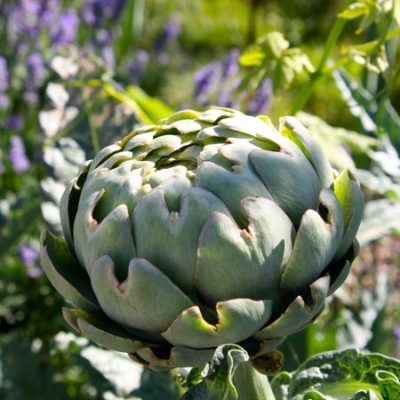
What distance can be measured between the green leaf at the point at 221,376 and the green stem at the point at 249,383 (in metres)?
0.04

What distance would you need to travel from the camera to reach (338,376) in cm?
78

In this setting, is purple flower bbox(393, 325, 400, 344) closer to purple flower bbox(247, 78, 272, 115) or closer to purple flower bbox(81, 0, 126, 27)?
purple flower bbox(247, 78, 272, 115)

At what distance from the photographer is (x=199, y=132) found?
0.64m

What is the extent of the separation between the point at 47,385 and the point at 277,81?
1.88ft

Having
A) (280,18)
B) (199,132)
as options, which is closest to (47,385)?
(199,132)

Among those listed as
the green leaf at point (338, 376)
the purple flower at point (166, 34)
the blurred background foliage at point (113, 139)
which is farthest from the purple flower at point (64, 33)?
the green leaf at point (338, 376)

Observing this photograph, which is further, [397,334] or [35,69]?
[35,69]

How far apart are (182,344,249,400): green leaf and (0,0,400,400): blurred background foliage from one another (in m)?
0.12

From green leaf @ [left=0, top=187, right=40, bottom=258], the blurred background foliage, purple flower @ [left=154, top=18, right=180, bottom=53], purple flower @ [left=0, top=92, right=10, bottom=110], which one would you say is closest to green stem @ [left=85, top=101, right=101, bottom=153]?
the blurred background foliage

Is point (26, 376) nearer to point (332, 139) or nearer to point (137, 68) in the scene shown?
point (332, 139)

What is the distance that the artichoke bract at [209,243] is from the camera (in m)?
0.58

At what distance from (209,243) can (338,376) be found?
0.27 meters

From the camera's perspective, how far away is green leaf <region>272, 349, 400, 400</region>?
2.47 feet

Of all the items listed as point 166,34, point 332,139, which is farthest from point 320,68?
point 166,34
